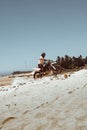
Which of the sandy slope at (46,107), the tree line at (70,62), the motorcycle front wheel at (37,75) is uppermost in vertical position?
the tree line at (70,62)

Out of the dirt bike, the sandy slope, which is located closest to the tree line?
the dirt bike

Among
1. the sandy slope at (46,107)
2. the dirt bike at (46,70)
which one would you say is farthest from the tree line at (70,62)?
the sandy slope at (46,107)

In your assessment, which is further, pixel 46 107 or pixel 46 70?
pixel 46 70

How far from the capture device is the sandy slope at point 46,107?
25.7 feet

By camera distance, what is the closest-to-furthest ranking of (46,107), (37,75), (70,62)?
(46,107), (37,75), (70,62)

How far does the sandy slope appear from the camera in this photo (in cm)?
784

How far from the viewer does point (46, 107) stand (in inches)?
385

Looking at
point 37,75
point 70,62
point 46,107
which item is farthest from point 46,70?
point 46,107

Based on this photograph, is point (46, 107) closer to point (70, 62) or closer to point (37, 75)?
point (37, 75)

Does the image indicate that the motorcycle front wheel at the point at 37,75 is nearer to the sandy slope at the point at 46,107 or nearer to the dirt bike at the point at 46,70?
the dirt bike at the point at 46,70

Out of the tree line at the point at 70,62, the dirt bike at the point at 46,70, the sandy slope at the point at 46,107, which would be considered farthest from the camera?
the tree line at the point at 70,62

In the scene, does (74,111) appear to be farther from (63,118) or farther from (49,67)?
(49,67)

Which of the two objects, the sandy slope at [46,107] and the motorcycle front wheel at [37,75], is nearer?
the sandy slope at [46,107]

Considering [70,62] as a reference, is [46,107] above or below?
below
